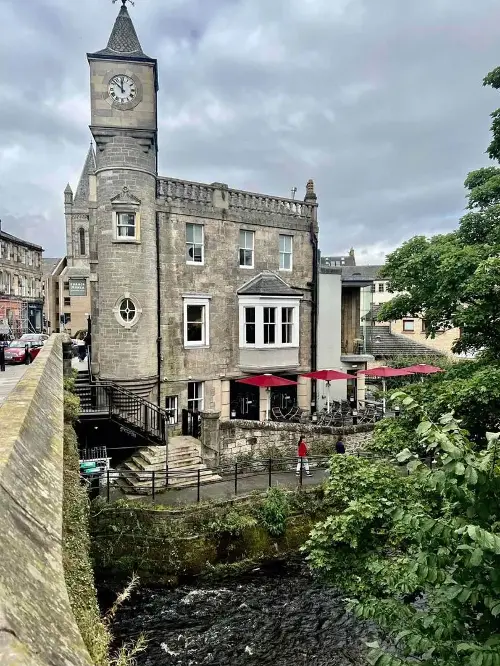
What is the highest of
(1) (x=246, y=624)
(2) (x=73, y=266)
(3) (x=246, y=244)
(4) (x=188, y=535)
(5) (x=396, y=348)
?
(2) (x=73, y=266)

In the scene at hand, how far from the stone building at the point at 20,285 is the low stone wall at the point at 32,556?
168ft

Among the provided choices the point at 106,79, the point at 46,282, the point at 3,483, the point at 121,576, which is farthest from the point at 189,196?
the point at 46,282

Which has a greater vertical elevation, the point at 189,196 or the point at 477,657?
the point at 189,196

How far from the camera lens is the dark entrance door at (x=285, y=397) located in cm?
2502

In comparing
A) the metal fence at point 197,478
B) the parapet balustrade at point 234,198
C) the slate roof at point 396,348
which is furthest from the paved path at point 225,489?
the slate roof at point 396,348

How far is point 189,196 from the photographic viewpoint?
21969 mm

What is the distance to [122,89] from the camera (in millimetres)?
20141

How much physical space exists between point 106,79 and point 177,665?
21429 mm

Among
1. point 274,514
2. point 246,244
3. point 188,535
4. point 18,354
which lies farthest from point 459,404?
point 18,354

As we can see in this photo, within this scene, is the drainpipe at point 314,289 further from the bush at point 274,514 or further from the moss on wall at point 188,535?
the moss on wall at point 188,535

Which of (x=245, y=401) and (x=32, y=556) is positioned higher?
(x=32, y=556)

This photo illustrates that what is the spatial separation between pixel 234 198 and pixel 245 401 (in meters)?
10.6

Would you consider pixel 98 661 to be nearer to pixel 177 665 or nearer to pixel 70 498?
pixel 70 498

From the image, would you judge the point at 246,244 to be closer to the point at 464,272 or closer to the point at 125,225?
the point at 125,225
